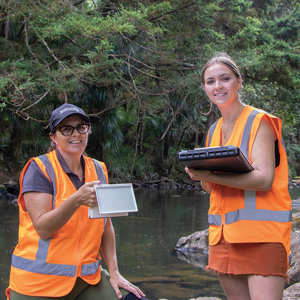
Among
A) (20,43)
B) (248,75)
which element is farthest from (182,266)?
(248,75)

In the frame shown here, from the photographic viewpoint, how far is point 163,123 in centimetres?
2191

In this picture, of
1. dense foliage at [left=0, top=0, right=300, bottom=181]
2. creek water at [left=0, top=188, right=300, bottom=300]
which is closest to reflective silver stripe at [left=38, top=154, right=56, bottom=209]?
creek water at [left=0, top=188, right=300, bottom=300]

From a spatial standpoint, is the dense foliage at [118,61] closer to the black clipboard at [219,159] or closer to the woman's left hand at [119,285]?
the woman's left hand at [119,285]

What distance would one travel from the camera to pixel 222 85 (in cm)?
202

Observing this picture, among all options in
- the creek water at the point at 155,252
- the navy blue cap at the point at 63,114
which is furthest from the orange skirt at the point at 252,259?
the creek water at the point at 155,252

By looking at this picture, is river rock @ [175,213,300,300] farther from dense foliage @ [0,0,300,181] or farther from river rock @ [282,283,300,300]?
dense foliage @ [0,0,300,181]

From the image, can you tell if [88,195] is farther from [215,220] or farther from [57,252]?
[215,220]

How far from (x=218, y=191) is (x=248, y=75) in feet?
48.5

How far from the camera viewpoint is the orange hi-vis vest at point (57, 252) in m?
1.98

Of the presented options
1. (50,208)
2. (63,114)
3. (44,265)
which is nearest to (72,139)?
(63,114)

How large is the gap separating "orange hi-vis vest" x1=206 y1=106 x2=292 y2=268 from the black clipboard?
0.13m

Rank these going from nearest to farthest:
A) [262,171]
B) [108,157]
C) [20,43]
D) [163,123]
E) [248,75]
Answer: [262,171], [20,43], [248,75], [108,157], [163,123]

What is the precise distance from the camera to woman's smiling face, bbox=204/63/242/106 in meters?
2.02

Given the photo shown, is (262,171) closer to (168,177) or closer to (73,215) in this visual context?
(73,215)
